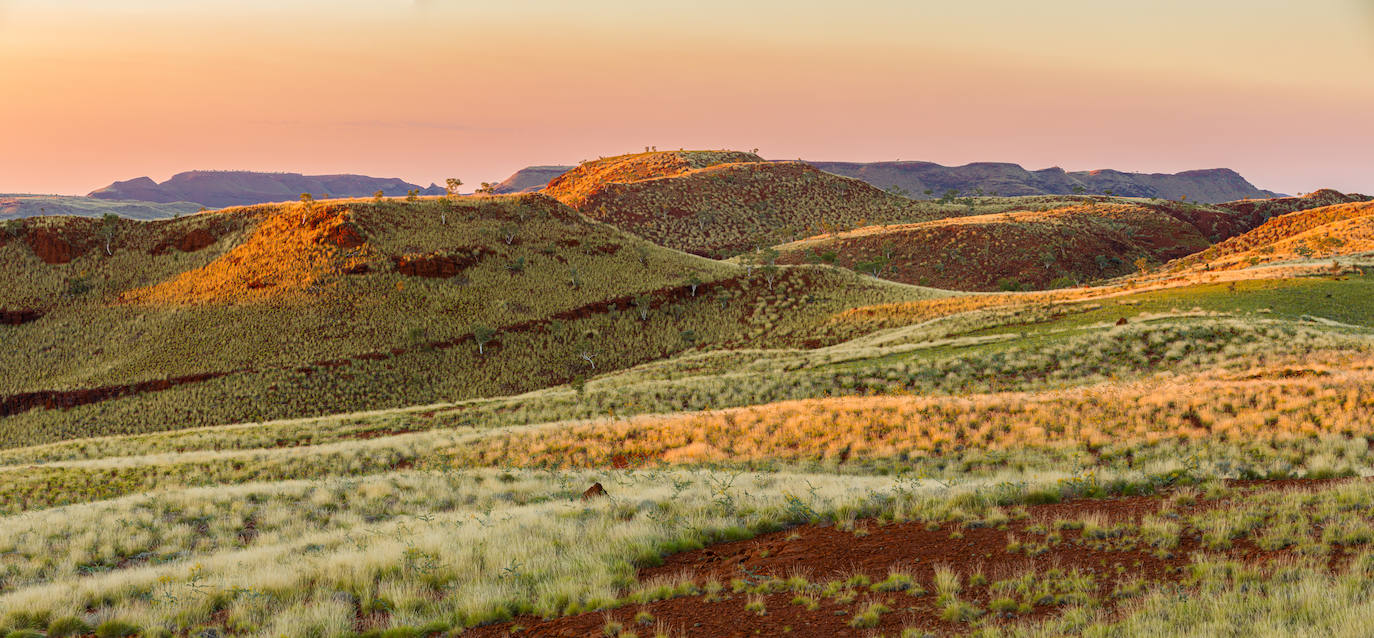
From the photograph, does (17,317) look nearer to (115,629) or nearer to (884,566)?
(115,629)

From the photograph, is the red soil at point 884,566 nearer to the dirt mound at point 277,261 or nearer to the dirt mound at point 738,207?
the dirt mound at point 277,261

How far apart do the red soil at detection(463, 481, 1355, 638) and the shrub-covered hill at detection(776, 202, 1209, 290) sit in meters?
92.2

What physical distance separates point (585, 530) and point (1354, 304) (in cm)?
4708

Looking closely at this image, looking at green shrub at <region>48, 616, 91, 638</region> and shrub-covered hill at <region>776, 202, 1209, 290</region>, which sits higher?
shrub-covered hill at <region>776, 202, 1209, 290</region>

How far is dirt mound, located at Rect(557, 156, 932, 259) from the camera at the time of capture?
140125 millimetres

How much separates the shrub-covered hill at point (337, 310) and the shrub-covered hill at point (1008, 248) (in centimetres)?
3448

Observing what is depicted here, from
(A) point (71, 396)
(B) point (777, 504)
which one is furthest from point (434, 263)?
(B) point (777, 504)

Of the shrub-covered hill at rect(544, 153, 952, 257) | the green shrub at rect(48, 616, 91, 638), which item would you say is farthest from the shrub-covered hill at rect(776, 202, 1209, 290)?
the green shrub at rect(48, 616, 91, 638)

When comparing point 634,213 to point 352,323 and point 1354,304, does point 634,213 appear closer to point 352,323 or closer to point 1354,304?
point 352,323

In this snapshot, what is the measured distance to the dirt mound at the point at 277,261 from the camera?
207 feet

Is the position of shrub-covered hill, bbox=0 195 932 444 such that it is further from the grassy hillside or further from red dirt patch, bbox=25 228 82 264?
the grassy hillside

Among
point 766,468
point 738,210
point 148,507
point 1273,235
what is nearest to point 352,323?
point 148,507

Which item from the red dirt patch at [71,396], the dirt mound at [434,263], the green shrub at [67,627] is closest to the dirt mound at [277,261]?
the dirt mound at [434,263]

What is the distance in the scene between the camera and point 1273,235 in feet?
350
